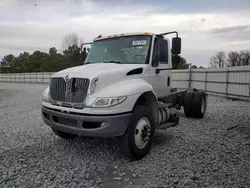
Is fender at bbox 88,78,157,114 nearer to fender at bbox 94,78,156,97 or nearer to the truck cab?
fender at bbox 94,78,156,97

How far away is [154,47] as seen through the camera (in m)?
4.86

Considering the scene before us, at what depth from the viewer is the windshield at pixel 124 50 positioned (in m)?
4.74

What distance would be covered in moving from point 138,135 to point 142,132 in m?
0.11

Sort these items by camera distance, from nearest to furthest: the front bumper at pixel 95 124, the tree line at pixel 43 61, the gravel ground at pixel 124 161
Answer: the gravel ground at pixel 124 161 < the front bumper at pixel 95 124 < the tree line at pixel 43 61

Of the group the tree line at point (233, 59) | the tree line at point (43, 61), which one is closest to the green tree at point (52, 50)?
the tree line at point (43, 61)

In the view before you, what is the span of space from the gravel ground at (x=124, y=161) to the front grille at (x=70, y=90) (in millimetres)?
1175

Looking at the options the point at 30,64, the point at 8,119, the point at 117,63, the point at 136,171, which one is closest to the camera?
the point at 136,171

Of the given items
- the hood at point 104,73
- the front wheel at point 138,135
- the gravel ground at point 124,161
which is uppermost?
the hood at point 104,73

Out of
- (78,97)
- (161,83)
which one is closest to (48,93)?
(78,97)

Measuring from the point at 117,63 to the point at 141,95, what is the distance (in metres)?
0.95

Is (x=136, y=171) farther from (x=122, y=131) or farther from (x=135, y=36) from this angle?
(x=135, y=36)

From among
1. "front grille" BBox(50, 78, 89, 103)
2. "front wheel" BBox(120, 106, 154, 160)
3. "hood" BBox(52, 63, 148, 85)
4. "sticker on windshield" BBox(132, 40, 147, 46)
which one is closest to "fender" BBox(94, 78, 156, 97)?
"hood" BBox(52, 63, 148, 85)

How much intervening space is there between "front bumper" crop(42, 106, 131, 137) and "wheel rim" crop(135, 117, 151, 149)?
1.28ft

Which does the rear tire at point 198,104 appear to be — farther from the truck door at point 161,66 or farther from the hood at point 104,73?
the hood at point 104,73
